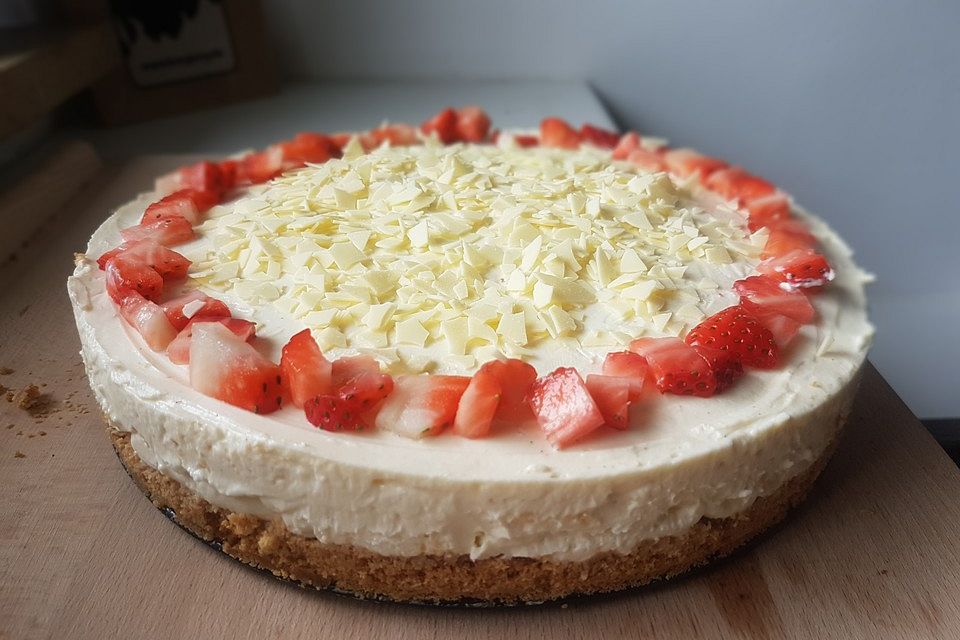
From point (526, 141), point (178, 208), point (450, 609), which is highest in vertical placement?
point (178, 208)

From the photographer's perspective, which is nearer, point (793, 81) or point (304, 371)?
point (304, 371)

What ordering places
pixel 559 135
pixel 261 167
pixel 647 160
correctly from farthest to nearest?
pixel 559 135, pixel 647 160, pixel 261 167

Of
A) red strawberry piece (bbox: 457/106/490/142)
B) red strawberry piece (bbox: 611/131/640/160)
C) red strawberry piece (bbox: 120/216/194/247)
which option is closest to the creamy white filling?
red strawberry piece (bbox: 120/216/194/247)

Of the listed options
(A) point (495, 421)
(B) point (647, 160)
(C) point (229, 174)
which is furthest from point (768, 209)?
(C) point (229, 174)

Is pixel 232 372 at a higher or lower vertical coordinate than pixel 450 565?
higher

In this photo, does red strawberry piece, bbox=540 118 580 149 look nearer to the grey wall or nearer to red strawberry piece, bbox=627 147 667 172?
red strawberry piece, bbox=627 147 667 172

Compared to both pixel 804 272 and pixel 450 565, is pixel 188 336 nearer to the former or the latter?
pixel 450 565
